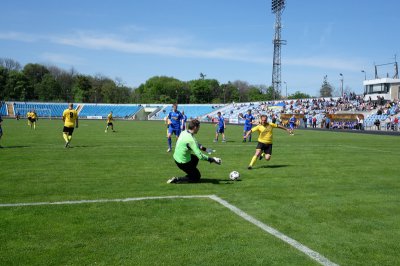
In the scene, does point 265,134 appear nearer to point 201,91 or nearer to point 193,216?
point 193,216

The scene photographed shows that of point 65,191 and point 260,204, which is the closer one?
point 260,204

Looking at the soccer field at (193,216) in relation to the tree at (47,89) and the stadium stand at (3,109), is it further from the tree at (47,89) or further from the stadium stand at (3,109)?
the tree at (47,89)

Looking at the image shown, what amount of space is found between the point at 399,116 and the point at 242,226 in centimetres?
4753

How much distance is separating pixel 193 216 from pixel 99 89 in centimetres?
12279

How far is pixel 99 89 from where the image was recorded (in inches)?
4882

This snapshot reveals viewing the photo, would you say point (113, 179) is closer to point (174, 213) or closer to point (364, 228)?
point (174, 213)

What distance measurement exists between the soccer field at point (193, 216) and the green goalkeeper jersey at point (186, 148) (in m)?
0.73

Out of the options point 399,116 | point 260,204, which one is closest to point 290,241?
point 260,204

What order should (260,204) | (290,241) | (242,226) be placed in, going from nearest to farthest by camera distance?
(290,241) → (242,226) → (260,204)

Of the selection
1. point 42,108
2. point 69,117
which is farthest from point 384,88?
point 42,108

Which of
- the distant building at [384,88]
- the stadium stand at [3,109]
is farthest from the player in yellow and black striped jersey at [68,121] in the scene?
the stadium stand at [3,109]

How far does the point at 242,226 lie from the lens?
607 centimetres

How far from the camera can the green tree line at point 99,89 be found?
10888cm

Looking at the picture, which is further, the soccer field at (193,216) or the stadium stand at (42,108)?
the stadium stand at (42,108)
